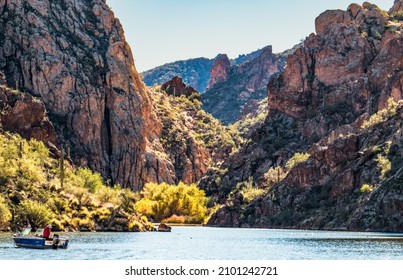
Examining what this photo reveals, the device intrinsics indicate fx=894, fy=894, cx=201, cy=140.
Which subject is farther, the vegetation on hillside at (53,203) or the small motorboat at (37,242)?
the vegetation on hillside at (53,203)

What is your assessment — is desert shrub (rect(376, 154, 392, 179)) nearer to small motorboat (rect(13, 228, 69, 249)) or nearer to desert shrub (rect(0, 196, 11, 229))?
desert shrub (rect(0, 196, 11, 229))

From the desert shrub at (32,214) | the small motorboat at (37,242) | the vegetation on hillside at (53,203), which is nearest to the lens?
the small motorboat at (37,242)

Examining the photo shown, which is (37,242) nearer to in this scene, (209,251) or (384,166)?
(209,251)

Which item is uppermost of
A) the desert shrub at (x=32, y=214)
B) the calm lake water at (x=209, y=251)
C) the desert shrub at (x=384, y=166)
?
the desert shrub at (x=384, y=166)

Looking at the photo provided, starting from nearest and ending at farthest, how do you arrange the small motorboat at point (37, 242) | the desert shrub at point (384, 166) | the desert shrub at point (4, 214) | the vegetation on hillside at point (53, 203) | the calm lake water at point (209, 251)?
1. the calm lake water at point (209, 251)
2. the small motorboat at point (37, 242)
3. the desert shrub at point (4, 214)
4. the vegetation on hillside at point (53, 203)
5. the desert shrub at point (384, 166)

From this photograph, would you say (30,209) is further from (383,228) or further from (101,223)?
(383,228)

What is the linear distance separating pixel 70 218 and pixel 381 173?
69.4m

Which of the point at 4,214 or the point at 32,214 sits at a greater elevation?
the point at 4,214

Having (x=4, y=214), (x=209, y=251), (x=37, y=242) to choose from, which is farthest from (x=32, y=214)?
(x=209, y=251)

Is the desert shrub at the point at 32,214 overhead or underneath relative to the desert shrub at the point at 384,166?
underneath

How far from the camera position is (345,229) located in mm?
191375

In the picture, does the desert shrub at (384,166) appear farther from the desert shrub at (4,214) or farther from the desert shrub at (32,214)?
the desert shrub at (4,214)

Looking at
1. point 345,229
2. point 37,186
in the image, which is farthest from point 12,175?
point 345,229

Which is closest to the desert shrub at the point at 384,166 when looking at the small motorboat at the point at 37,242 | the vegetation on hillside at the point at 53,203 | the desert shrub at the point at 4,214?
the vegetation on hillside at the point at 53,203
